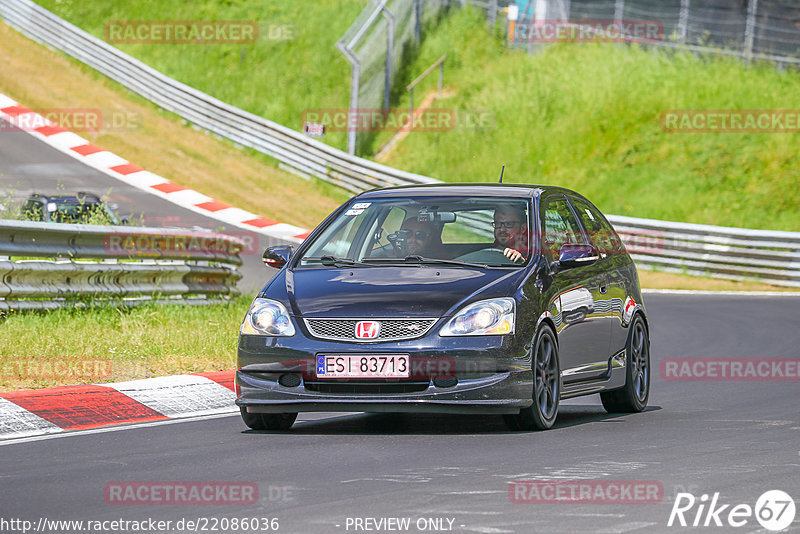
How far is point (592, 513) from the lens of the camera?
626 centimetres

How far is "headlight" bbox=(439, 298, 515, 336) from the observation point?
8914 mm

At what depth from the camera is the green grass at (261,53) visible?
3984cm

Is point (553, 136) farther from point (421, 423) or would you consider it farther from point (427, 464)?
point (427, 464)

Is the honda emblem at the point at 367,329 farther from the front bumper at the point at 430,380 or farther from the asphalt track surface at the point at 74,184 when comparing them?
the asphalt track surface at the point at 74,184

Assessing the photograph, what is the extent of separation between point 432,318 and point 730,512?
9.66 ft

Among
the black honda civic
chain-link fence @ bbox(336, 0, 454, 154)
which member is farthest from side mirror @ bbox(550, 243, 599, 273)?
chain-link fence @ bbox(336, 0, 454, 154)

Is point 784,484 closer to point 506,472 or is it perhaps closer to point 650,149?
point 506,472

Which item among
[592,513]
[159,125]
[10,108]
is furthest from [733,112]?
[592,513]

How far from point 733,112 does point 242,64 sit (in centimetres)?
1441

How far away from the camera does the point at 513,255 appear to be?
970 centimetres

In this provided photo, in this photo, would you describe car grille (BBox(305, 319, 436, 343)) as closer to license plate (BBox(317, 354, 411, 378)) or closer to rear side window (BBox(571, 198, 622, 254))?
license plate (BBox(317, 354, 411, 378))

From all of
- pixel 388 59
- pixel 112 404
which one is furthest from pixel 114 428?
pixel 388 59

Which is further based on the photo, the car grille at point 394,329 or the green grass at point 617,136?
the green grass at point 617,136

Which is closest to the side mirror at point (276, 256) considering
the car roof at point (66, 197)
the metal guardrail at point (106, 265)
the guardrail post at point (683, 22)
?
the metal guardrail at point (106, 265)
